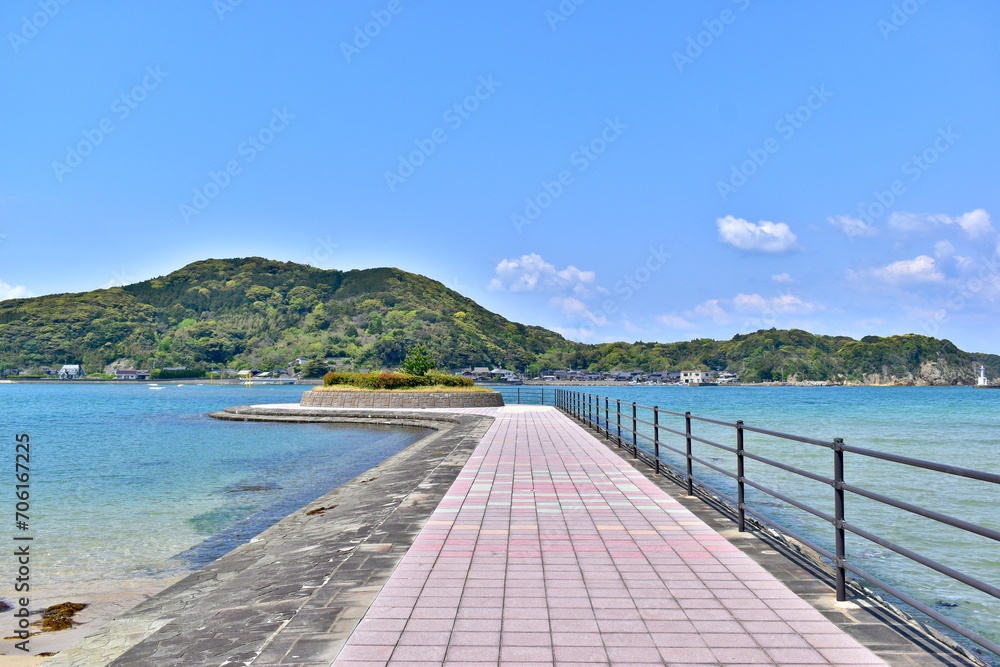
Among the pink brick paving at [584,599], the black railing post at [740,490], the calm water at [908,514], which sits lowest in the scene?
the calm water at [908,514]

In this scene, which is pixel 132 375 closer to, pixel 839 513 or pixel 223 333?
pixel 223 333

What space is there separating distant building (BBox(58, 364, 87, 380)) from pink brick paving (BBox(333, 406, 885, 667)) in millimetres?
185169

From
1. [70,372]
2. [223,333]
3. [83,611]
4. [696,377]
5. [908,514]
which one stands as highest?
[223,333]

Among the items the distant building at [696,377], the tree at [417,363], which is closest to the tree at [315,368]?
the distant building at [696,377]

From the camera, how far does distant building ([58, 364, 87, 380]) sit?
16388 centimetres

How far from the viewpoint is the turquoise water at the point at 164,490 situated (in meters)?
7.86

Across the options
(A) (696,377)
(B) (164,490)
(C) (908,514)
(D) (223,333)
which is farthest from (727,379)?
(B) (164,490)

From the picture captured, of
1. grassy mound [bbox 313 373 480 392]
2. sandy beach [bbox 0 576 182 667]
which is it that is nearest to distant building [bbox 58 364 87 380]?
grassy mound [bbox 313 373 480 392]

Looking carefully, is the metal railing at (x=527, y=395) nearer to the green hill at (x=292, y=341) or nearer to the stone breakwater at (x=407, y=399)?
the stone breakwater at (x=407, y=399)

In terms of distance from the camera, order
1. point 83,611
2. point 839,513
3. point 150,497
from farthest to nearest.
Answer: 1. point 150,497
2. point 83,611
3. point 839,513

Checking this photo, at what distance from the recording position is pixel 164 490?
13000 millimetres

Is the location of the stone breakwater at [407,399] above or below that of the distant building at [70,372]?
below

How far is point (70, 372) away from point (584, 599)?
190328 mm

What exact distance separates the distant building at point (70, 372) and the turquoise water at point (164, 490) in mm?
160202
